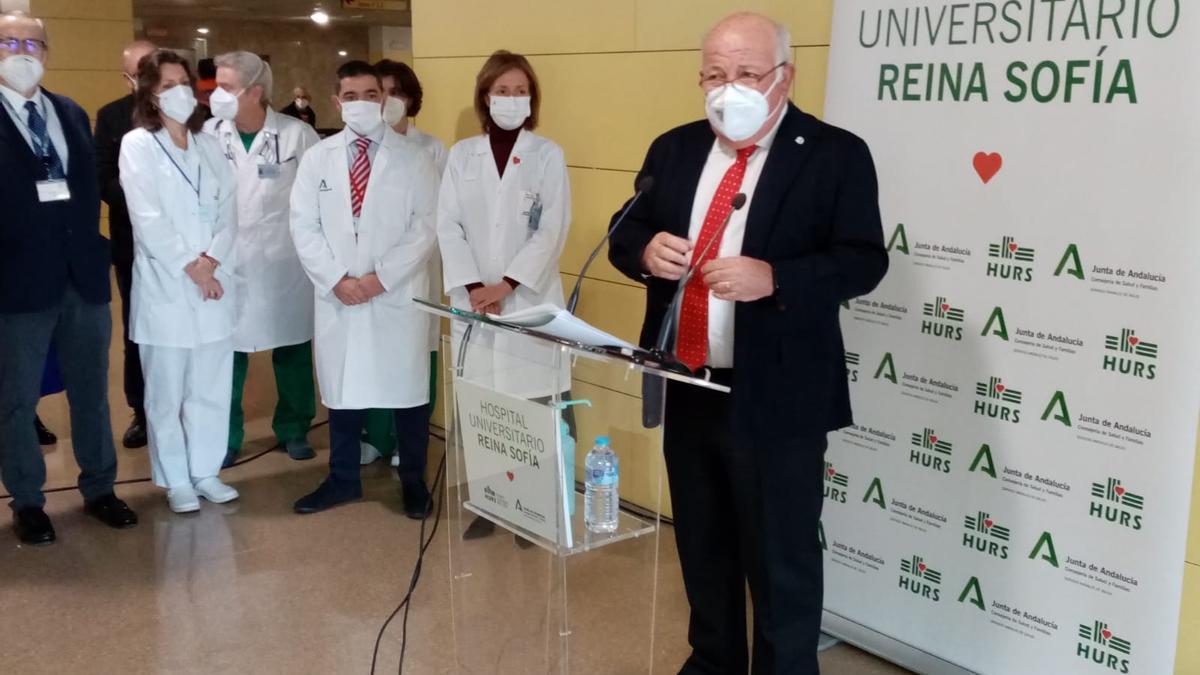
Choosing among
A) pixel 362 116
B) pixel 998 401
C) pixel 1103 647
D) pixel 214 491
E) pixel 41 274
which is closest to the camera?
pixel 1103 647

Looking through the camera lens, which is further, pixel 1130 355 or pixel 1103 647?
pixel 1103 647

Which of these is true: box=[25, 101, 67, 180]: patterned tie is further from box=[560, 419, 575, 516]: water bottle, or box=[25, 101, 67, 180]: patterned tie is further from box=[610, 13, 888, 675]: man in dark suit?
box=[560, 419, 575, 516]: water bottle

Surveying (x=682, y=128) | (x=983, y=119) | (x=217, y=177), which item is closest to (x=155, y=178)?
(x=217, y=177)

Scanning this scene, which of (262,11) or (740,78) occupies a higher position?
(262,11)

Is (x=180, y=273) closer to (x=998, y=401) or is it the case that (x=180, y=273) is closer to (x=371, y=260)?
(x=371, y=260)

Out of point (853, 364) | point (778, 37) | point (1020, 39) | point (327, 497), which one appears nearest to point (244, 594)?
point (327, 497)

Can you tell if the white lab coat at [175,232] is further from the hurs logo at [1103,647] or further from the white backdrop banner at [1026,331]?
the hurs logo at [1103,647]

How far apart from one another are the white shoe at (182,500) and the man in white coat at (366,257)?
39cm

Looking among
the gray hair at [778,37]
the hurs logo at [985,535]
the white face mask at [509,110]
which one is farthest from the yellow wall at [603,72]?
the hurs logo at [985,535]

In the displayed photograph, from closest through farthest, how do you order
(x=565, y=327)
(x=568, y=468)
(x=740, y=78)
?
1. (x=565, y=327)
2. (x=568, y=468)
3. (x=740, y=78)

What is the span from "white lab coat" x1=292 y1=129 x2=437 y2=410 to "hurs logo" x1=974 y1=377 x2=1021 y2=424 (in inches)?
78.6

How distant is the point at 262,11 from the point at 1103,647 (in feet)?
48.3

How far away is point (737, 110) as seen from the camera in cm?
201

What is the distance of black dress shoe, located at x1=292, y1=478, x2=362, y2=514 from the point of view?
3.76 meters
